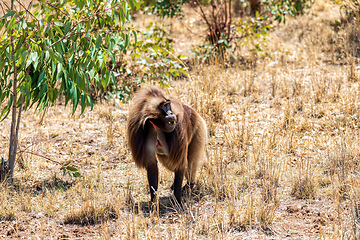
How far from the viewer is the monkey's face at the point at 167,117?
12.4 ft

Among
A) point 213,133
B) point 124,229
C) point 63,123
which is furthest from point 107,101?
point 124,229

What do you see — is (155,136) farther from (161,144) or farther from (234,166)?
(234,166)

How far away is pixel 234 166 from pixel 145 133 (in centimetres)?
144

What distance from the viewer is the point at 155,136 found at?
4.22 meters

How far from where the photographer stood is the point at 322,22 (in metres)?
10.5

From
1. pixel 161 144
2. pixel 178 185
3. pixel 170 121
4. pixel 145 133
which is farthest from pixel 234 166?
pixel 170 121

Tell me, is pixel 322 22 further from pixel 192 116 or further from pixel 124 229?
pixel 124 229

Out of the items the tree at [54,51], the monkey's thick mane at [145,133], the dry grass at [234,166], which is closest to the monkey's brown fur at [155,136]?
the monkey's thick mane at [145,133]

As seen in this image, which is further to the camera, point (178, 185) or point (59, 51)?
point (178, 185)

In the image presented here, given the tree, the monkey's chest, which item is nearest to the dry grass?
the monkey's chest

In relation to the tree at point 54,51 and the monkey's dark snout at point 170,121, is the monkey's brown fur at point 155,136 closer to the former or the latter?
the monkey's dark snout at point 170,121

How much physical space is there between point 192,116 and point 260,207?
119 cm

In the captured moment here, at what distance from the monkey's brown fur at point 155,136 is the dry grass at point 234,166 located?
0.33 m

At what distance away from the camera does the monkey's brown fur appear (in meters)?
4.02
